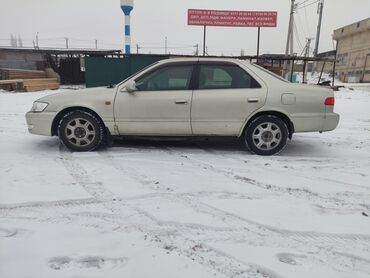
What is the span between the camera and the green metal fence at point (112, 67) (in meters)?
14.5

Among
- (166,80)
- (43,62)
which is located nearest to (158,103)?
(166,80)

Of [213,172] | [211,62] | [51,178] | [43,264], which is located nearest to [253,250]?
[43,264]

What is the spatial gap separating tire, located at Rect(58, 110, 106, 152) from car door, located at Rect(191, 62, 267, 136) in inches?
61.8

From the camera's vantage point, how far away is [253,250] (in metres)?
2.59

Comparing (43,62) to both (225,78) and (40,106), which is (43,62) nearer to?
(40,106)

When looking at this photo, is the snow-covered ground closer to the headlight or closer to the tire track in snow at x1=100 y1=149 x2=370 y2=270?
the tire track in snow at x1=100 y1=149 x2=370 y2=270

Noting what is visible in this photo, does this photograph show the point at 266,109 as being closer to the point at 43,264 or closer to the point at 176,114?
the point at 176,114

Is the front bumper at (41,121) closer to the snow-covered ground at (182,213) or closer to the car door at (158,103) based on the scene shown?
the snow-covered ground at (182,213)

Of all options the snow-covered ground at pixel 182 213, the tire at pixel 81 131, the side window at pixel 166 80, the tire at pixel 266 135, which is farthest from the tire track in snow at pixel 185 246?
the tire at pixel 266 135

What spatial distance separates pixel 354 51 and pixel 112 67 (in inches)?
1640

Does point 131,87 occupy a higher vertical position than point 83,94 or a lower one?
higher

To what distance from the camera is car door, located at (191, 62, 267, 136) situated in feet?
16.8

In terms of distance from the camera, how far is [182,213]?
126 inches

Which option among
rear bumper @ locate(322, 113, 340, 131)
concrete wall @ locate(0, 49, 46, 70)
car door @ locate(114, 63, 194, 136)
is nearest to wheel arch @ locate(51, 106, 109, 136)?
car door @ locate(114, 63, 194, 136)
